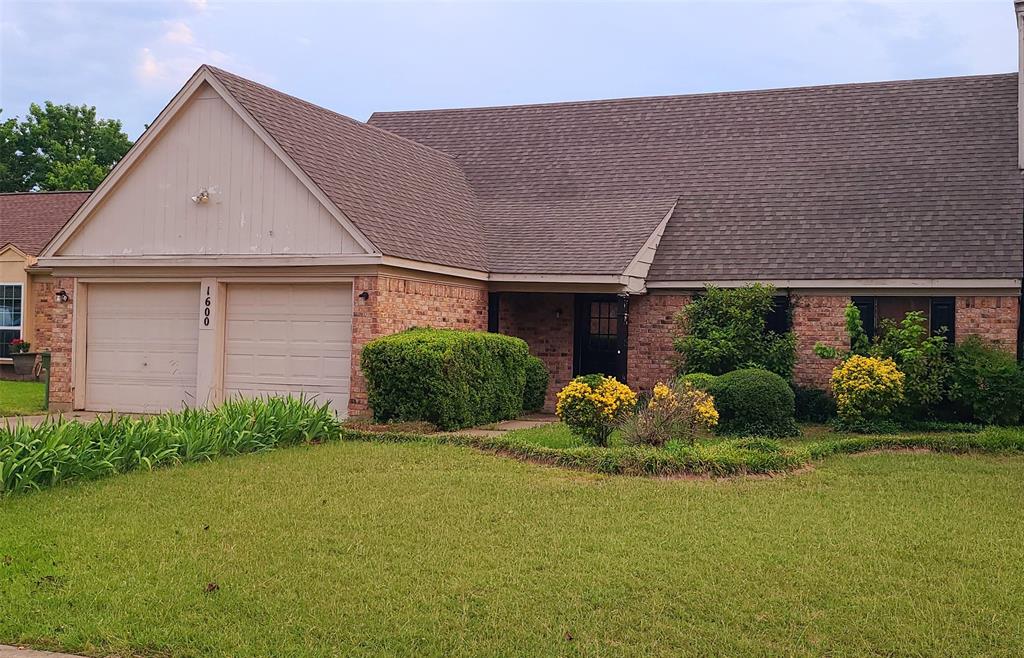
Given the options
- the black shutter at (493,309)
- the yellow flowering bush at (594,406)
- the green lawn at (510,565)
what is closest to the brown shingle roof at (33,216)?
the black shutter at (493,309)

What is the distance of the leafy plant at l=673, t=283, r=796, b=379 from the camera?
56.4ft

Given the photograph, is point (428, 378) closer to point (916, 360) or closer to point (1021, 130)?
point (916, 360)

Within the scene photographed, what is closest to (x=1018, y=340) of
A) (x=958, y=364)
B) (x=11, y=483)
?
(x=958, y=364)

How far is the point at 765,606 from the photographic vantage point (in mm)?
6414

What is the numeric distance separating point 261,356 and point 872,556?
11563mm

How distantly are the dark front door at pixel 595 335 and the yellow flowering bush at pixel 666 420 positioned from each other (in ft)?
23.5

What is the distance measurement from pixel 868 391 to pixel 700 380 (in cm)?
251

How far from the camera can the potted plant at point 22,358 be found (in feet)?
82.1

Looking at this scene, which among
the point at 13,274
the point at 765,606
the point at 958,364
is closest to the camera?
the point at 765,606

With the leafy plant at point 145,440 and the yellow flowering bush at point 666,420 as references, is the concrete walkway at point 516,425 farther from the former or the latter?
the yellow flowering bush at point 666,420

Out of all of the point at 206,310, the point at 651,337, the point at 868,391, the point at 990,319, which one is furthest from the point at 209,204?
the point at 990,319

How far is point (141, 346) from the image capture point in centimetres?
1764

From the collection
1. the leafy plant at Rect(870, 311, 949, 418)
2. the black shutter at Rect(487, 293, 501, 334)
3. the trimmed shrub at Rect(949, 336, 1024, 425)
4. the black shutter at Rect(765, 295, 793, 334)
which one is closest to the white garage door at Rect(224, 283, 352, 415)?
the black shutter at Rect(487, 293, 501, 334)

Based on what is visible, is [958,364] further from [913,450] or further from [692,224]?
[692,224]
